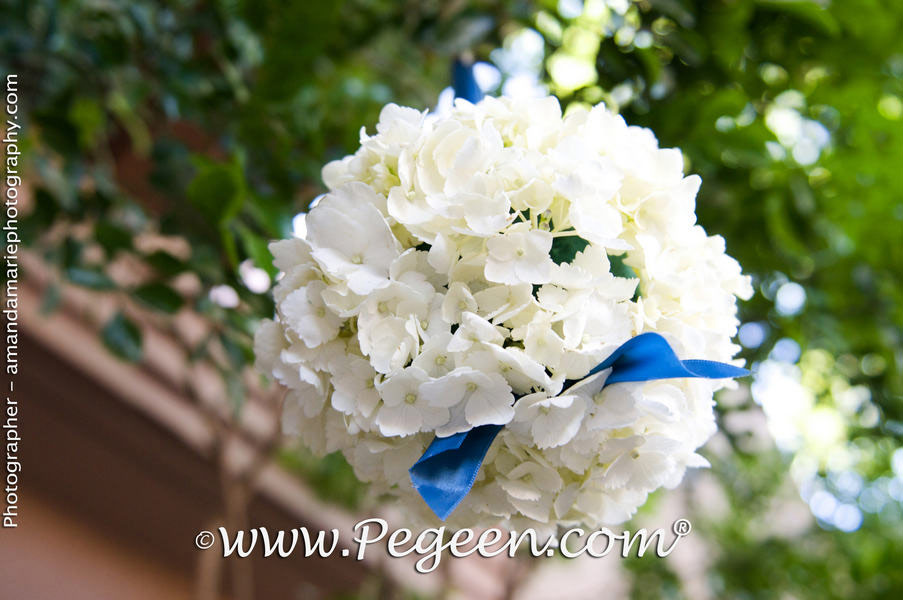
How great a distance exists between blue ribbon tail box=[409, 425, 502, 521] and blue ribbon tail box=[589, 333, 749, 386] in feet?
0.31

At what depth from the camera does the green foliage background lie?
2.96ft

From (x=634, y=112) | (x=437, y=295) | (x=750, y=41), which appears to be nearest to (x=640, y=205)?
(x=437, y=295)

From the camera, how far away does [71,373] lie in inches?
89.4

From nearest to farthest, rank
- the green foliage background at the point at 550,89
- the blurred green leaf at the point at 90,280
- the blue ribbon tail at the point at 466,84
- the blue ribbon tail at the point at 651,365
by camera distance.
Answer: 1. the blue ribbon tail at the point at 651,365
2. the blue ribbon tail at the point at 466,84
3. the green foliage background at the point at 550,89
4. the blurred green leaf at the point at 90,280

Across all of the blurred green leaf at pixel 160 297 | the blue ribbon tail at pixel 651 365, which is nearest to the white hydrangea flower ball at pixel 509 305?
the blue ribbon tail at pixel 651 365

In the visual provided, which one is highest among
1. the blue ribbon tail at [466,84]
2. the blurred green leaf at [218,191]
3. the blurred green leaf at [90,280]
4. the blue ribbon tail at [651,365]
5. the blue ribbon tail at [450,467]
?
the blurred green leaf at [90,280]

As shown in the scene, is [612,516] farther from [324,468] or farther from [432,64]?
[324,468]

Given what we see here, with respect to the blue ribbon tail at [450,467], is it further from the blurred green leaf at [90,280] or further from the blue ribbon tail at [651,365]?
the blurred green leaf at [90,280]

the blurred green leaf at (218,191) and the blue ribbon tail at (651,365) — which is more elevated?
the blurred green leaf at (218,191)

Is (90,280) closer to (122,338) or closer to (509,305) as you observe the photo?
(122,338)

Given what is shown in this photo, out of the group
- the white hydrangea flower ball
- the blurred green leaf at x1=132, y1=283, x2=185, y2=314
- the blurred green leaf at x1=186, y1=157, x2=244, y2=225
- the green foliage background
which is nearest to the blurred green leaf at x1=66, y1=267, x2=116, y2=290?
the green foliage background

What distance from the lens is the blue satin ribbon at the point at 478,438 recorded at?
451 millimetres

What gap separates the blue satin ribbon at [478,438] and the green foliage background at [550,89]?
1.19ft

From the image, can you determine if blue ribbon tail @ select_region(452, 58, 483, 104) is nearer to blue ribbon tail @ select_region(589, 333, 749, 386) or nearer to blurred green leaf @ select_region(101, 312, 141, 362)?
blue ribbon tail @ select_region(589, 333, 749, 386)
